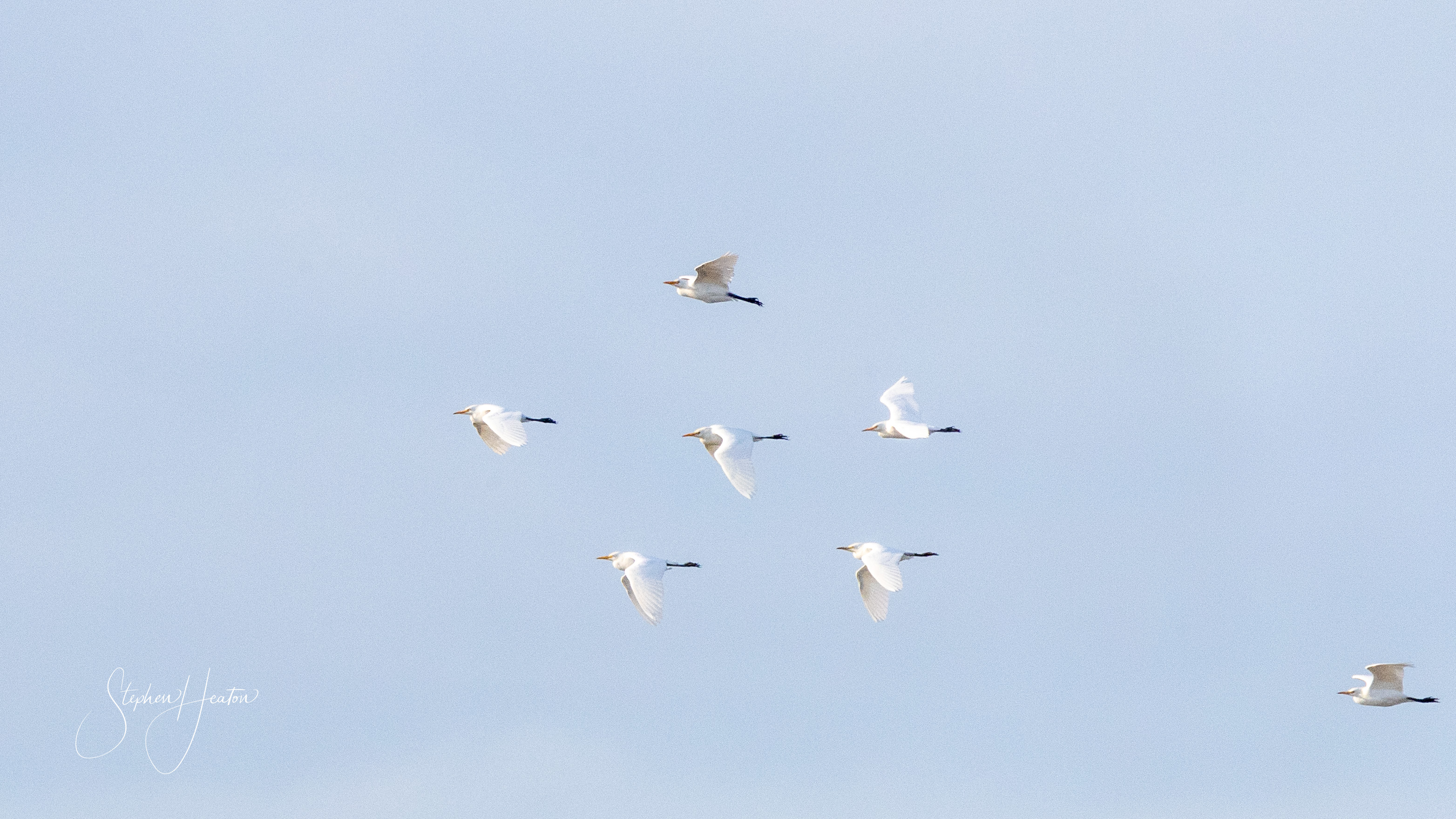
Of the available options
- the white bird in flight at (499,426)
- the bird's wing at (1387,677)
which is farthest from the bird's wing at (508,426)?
the bird's wing at (1387,677)

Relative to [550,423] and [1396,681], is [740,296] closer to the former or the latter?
[550,423]

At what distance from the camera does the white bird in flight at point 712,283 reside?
147ft

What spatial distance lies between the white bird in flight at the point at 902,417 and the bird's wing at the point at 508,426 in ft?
26.6

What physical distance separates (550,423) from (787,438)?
17.7 ft

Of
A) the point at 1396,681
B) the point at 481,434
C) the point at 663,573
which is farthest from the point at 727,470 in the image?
the point at 1396,681

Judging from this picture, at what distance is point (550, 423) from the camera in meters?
48.9

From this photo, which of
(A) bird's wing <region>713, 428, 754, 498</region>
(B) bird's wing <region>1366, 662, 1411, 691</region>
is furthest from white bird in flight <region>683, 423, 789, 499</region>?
(B) bird's wing <region>1366, 662, 1411, 691</region>

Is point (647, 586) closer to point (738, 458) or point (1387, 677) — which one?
point (738, 458)

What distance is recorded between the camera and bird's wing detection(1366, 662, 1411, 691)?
146 ft

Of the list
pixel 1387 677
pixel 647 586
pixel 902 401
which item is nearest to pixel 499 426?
pixel 647 586

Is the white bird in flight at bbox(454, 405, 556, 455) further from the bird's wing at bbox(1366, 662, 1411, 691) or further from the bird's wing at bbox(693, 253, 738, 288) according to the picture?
the bird's wing at bbox(1366, 662, 1411, 691)

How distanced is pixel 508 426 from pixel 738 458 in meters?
5.37

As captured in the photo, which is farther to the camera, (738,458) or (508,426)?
(508,426)

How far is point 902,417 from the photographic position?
4966cm
